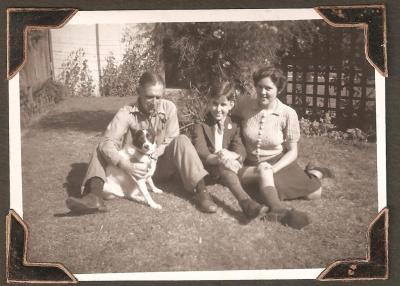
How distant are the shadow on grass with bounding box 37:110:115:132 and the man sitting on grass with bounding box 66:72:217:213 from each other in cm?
4

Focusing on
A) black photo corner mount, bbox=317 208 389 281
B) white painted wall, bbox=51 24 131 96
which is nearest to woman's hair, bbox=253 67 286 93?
white painted wall, bbox=51 24 131 96

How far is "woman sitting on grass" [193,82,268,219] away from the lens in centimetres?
210

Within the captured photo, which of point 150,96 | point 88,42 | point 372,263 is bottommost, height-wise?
point 372,263

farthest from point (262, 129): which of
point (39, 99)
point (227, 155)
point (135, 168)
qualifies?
point (39, 99)

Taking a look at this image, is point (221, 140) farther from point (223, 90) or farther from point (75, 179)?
point (75, 179)

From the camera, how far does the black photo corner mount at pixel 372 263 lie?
83.5 inches

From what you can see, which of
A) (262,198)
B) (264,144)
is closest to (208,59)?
(264,144)

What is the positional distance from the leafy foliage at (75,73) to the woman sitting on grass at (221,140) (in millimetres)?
554

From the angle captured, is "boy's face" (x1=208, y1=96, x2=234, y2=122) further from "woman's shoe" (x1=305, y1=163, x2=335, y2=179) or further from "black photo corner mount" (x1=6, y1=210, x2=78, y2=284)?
"black photo corner mount" (x1=6, y1=210, x2=78, y2=284)

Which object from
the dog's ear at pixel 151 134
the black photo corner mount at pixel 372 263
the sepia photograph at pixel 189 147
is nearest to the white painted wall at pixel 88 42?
the sepia photograph at pixel 189 147

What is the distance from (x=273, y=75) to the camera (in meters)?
2.09

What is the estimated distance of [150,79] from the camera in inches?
82.4

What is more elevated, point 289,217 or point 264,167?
point 264,167

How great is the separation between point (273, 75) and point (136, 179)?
2.57ft
